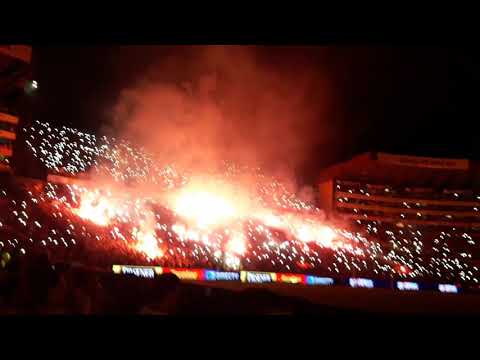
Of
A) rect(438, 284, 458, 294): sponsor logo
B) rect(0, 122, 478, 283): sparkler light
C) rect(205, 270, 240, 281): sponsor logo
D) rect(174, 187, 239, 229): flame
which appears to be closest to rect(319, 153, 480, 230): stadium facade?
rect(0, 122, 478, 283): sparkler light

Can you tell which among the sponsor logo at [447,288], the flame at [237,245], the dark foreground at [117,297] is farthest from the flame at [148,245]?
the sponsor logo at [447,288]

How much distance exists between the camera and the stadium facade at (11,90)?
10672mm

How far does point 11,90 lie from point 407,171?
1467 cm

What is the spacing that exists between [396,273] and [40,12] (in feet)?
42.3

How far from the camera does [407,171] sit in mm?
19359

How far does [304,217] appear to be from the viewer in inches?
652

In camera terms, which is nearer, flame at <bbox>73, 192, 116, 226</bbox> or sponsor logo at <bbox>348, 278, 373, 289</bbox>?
flame at <bbox>73, 192, 116, 226</bbox>

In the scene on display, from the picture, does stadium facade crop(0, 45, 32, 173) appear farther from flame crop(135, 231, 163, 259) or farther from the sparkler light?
flame crop(135, 231, 163, 259)

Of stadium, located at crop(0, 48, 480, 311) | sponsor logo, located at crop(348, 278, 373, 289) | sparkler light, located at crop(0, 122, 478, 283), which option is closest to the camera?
stadium, located at crop(0, 48, 480, 311)

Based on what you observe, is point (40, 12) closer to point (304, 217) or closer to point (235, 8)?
point (235, 8)

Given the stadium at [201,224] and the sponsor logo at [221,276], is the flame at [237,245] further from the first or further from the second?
the sponsor logo at [221,276]

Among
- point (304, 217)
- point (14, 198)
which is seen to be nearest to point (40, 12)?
point (14, 198)

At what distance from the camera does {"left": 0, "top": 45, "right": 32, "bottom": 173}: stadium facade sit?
35.0ft

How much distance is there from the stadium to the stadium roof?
0.07m
